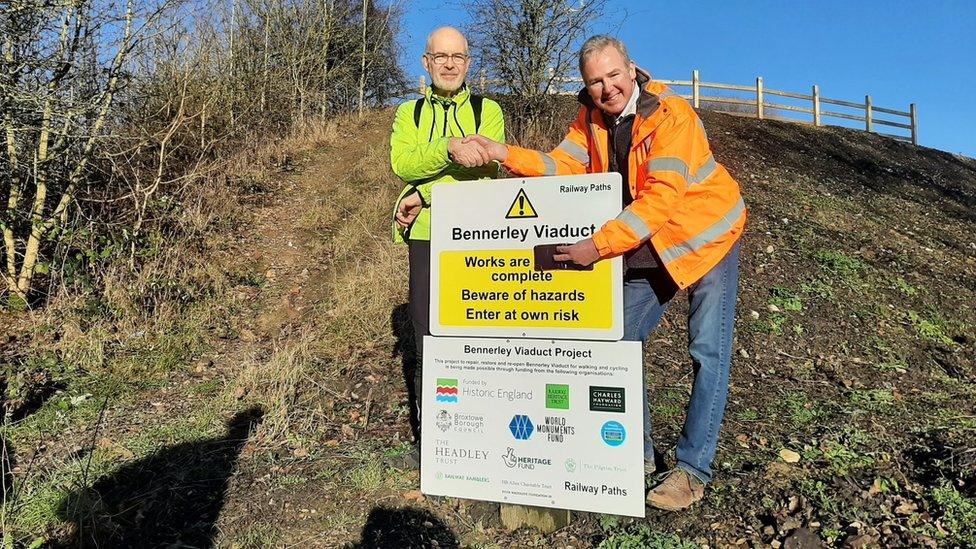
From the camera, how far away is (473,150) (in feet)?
8.57

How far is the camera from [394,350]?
4.98 meters

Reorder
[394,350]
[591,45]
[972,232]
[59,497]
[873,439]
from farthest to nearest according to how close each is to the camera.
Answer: [972,232] → [394,350] → [873,439] → [59,497] → [591,45]

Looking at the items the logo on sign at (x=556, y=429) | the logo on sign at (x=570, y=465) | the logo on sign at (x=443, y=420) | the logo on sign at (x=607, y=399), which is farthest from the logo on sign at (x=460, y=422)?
the logo on sign at (x=607, y=399)

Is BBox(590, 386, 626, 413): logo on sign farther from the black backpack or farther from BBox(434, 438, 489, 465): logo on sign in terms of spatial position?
the black backpack

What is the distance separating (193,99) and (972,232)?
39.1 feet

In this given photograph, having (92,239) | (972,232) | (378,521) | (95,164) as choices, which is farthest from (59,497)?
(972,232)

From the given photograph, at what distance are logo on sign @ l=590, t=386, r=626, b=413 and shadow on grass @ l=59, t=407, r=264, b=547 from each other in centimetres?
185

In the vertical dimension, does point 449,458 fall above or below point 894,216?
below

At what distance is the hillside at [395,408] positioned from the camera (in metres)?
2.72

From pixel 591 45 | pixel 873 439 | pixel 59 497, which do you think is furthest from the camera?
pixel 873 439

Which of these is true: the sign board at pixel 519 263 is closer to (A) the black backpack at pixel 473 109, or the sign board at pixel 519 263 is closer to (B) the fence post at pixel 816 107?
(A) the black backpack at pixel 473 109

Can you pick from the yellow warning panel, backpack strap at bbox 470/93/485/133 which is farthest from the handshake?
the yellow warning panel

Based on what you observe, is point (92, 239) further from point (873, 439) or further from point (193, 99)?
point (873, 439)

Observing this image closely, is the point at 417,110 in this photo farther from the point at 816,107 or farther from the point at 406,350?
the point at 816,107
